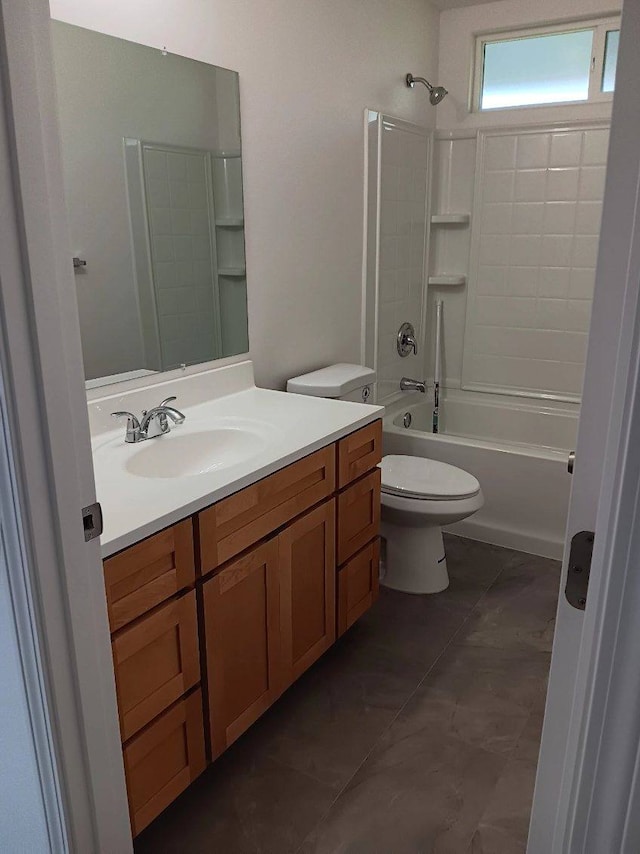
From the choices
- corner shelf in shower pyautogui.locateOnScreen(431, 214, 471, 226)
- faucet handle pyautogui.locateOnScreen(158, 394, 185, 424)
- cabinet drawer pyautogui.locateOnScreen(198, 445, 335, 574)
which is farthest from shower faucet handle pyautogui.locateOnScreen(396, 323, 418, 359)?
faucet handle pyautogui.locateOnScreen(158, 394, 185, 424)

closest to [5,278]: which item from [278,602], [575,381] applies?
[278,602]

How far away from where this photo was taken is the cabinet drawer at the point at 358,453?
2092 mm

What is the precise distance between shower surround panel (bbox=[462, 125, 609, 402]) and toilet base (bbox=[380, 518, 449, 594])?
1309 millimetres

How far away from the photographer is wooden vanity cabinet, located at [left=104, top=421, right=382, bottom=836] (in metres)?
1.43

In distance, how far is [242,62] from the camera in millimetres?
2242

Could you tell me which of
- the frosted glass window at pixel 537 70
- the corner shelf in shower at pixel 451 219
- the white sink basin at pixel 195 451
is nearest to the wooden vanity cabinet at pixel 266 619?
the white sink basin at pixel 195 451

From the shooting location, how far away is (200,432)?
2.02m

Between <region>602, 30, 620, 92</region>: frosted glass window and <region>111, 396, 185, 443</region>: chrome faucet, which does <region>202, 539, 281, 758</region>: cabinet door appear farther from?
<region>602, 30, 620, 92</region>: frosted glass window

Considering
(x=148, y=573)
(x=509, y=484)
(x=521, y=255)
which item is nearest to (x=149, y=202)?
(x=148, y=573)

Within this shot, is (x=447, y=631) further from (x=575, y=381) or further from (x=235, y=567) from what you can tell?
(x=575, y=381)

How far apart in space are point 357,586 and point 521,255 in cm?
206

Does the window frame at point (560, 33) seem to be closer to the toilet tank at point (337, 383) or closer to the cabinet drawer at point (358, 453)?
the toilet tank at point (337, 383)

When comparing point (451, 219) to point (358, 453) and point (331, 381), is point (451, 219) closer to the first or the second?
point (331, 381)

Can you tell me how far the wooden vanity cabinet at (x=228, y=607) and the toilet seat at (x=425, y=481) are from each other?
333 mm
